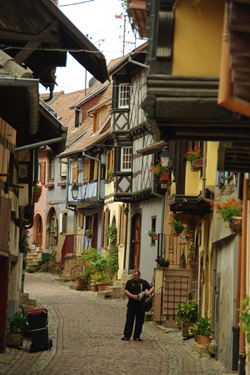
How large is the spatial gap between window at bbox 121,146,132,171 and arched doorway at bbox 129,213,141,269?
1.98 m

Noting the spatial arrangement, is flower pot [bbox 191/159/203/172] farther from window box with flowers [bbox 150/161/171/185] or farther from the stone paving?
window box with flowers [bbox 150/161/171/185]

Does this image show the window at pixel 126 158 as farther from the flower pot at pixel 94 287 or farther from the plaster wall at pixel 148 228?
the flower pot at pixel 94 287

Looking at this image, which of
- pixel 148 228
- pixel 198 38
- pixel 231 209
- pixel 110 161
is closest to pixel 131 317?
pixel 231 209

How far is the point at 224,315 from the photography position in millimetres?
20312

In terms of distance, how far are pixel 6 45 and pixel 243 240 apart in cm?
494

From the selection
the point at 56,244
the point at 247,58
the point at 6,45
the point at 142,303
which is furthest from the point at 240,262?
the point at 56,244

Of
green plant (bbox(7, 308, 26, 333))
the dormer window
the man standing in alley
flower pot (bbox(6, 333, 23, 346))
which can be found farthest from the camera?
the dormer window

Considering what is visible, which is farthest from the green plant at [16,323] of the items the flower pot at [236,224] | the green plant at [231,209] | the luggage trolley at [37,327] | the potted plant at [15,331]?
the flower pot at [236,224]

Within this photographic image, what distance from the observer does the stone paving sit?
19.4m

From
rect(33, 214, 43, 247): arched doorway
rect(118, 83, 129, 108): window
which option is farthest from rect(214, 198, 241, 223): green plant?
rect(33, 214, 43, 247): arched doorway

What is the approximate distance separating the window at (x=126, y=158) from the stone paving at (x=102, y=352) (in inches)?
462

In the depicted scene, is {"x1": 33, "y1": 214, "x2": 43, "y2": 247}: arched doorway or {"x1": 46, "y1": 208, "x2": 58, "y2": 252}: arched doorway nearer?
{"x1": 46, "y1": 208, "x2": 58, "y2": 252}: arched doorway

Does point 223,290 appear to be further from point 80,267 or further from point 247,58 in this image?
point 80,267

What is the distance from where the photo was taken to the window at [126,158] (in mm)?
44781
